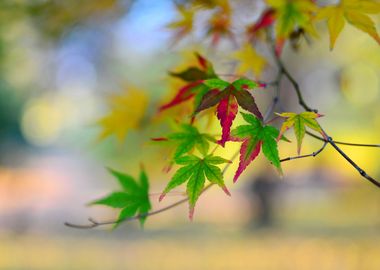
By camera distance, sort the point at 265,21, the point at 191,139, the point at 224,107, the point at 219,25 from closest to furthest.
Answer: the point at 224,107, the point at 191,139, the point at 265,21, the point at 219,25

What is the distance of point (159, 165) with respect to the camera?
401 centimetres

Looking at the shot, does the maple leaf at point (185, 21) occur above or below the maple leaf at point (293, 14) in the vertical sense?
above

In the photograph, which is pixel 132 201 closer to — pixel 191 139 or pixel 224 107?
pixel 191 139

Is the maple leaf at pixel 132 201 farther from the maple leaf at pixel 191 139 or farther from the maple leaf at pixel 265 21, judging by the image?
the maple leaf at pixel 265 21

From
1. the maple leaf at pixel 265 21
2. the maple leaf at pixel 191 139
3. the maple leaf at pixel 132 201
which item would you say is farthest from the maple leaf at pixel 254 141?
Result: the maple leaf at pixel 265 21

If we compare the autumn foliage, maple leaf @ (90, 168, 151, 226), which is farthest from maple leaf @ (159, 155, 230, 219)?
maple leaf @ (90, 168, 151, 226)

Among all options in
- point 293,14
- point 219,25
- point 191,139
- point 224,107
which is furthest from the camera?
point 219,25

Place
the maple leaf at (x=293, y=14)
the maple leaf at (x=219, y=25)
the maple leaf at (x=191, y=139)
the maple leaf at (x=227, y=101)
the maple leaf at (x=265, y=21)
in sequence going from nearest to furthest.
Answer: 1. the maple leaf at (x=227, y=101)
2. the maple leaf at (x=191, y=139)
3. the maple leaf at (x=293, y=14)
4. the maple leaf at (x=265, y=21)
5. the maple leaf at (x=219, y=25)

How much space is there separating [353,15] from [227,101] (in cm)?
26

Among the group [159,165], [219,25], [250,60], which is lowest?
[159,165]

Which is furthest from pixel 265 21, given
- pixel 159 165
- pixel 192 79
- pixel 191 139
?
pixel 159 165

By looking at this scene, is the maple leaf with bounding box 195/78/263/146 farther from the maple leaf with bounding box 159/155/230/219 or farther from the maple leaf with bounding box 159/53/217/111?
the maple leaf with bounding box 159/53/217/111

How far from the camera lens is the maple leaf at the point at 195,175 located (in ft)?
2.10

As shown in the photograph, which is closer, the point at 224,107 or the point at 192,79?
the point at 224,107
